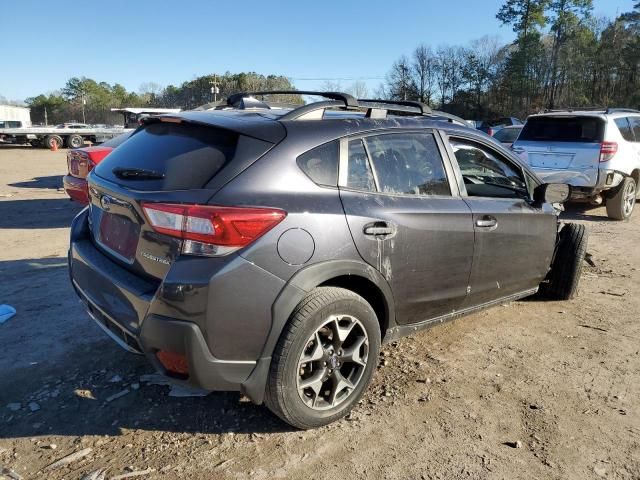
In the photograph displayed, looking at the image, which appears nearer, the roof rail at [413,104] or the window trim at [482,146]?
the window trim at [482,146]

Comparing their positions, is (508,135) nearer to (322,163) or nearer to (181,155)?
(322,163)

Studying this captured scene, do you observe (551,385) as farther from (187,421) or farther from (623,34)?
Result: (623,34)

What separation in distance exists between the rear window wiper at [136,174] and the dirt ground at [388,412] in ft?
4.42

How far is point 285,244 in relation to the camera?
2494 millimetres

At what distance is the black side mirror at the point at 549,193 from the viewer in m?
4.06

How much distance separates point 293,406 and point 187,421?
0.68m

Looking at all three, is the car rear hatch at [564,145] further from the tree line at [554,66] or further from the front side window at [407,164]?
the tree line at [554,66]

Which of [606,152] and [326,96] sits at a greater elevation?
[326,96]

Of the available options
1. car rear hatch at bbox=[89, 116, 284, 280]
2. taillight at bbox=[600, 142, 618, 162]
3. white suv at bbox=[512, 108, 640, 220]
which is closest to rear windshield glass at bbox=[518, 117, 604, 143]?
white suv at bbox=[512, 108, 640, 220]

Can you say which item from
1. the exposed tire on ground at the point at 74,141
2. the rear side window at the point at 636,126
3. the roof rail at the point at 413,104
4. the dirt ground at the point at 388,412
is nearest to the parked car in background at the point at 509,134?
the rear side window at the point at 636,126

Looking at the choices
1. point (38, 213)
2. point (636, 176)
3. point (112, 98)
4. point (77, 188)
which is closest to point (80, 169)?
point (77, 188)

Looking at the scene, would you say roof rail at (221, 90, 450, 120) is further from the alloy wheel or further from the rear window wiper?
the alloy wheel

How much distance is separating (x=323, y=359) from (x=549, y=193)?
2451 millimetres

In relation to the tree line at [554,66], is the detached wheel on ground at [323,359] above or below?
below
